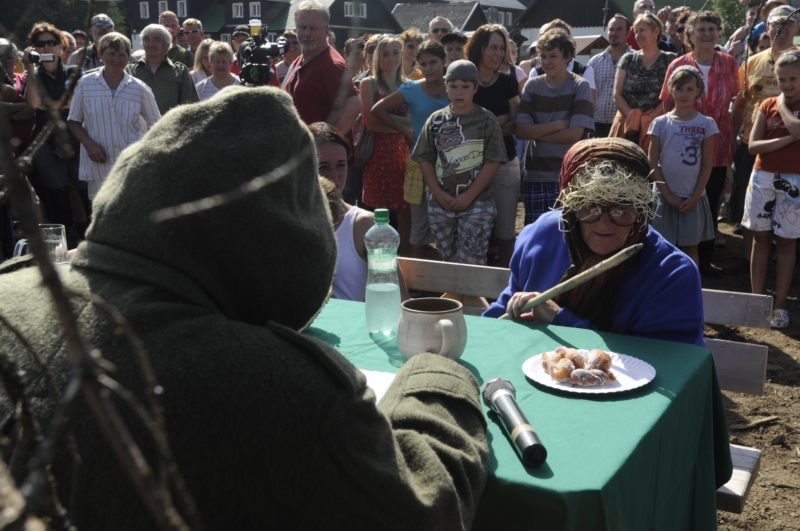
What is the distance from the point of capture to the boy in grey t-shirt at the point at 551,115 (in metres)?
4.99

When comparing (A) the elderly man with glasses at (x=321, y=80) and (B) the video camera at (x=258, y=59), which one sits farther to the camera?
(B) the video camera at (x=258, y=59)

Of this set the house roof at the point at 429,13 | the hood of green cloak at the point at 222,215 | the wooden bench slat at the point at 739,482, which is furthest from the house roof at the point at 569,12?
the hood of green cloak at the point at 222,215

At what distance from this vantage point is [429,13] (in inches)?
1944

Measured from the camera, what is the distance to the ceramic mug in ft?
6.23

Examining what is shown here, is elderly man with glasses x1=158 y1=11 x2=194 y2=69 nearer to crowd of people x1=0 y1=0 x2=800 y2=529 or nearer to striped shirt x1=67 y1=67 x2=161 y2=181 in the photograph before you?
striped shirt x1=67 y1=67 x2=161 y2=181

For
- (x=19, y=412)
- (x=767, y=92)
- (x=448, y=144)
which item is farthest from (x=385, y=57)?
(x=19, y=412)

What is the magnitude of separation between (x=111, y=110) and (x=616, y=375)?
491cm

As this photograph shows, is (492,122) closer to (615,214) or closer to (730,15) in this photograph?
(615,214)

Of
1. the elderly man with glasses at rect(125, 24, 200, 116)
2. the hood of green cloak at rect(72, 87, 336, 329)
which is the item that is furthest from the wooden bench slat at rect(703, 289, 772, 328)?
the elderly man with glasses at rect(125, 24, 200, 116)

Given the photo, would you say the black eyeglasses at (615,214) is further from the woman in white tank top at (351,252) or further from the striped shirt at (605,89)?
the striped shirt at (605,89)

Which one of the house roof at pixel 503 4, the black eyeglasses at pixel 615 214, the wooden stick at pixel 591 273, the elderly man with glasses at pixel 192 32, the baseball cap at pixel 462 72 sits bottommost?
the wooden stick at pixel 591 273

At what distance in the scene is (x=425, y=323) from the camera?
1908mm

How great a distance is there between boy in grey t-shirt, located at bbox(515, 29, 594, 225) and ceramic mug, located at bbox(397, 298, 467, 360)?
10.5ft

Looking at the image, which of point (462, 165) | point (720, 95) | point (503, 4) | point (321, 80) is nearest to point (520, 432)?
point (462, 165)
